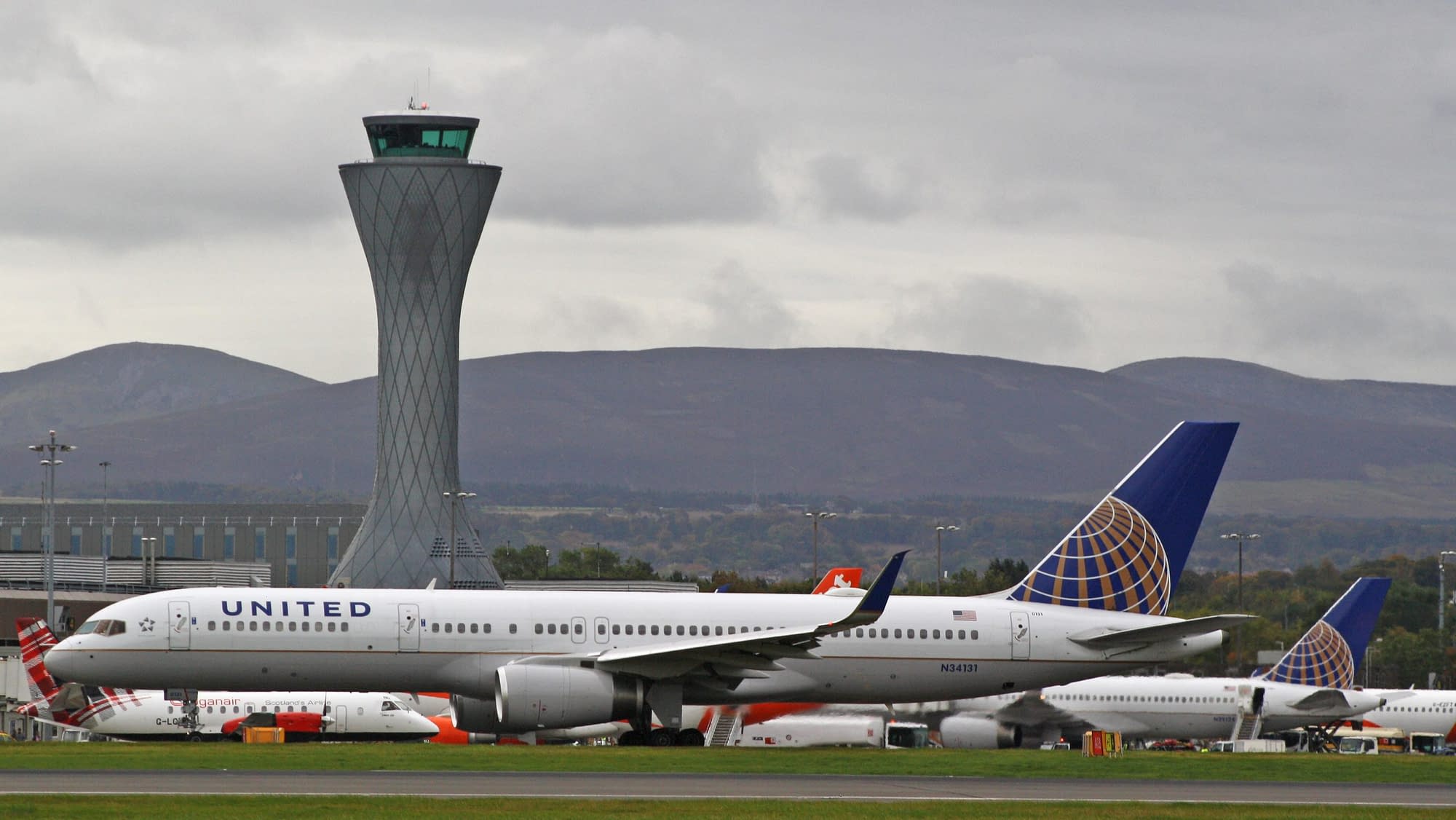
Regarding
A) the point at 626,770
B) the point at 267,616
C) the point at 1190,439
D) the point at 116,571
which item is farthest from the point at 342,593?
the point at 116,571

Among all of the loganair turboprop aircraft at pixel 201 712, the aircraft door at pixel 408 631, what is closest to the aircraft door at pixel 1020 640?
the aircraft door at pixel 408 631

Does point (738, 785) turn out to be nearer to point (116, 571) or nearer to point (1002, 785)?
point (1002, 785)

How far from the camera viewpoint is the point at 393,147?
19288 centimetres

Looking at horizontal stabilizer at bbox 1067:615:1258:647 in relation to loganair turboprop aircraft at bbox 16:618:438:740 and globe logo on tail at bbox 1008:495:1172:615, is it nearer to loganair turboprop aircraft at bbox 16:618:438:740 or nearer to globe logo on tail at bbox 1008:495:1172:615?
globe logo on tail at bbox 1008:495:1172:615

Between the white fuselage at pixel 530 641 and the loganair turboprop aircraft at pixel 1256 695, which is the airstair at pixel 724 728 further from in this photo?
the loganair turboprop aircraft at pixel 1256 695

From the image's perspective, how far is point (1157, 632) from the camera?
52781mm

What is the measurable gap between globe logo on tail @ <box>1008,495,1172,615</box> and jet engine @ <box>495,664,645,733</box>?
465 inches

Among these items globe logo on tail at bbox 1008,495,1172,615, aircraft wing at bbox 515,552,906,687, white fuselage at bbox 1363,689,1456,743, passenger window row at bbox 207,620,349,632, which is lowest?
white fuselage at bbox 1363,689,1456,743

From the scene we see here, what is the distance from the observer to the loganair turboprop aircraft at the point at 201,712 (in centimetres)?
6794

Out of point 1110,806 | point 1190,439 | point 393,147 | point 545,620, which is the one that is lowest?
point 1110,806

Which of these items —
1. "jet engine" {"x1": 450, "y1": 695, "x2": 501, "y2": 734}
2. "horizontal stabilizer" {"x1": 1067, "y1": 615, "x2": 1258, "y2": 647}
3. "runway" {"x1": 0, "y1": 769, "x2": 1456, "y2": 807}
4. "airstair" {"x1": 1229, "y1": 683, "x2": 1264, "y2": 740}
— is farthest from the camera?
"airstair" {"x1": 1229, "y1": 683, "x2": 1264, "y2": 740}

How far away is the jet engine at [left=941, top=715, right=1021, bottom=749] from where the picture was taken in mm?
61531

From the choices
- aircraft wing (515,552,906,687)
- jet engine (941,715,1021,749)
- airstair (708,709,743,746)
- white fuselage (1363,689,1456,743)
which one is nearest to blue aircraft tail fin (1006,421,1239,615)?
jet engine (941,715,1021,749)

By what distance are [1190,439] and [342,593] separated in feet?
72.4
